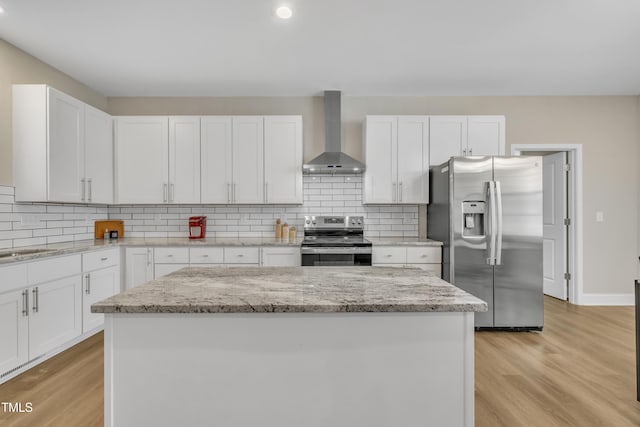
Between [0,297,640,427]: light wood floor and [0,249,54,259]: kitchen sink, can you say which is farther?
[0,249,54,259]: kitchen sink

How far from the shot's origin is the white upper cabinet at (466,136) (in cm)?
404

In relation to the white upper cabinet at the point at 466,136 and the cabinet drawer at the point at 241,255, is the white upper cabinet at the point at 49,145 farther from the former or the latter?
the white upper cabinet at the point at 466,136

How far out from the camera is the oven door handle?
3.62m

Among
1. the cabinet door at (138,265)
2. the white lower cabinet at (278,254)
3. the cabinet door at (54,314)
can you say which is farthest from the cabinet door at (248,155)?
the cabinet door at (54,314)

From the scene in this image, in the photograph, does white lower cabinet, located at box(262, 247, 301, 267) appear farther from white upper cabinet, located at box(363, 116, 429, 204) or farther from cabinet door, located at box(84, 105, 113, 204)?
cabinet door, located at box(84, 105, 113, 204)

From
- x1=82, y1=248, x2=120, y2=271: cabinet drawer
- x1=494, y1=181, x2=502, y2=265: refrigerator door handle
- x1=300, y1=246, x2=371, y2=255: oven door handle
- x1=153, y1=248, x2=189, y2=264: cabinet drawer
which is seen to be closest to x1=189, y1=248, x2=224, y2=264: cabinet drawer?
x1=153, y1=248, x2=189, y2=264: cabinet drawer

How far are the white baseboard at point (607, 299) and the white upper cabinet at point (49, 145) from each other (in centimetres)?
604

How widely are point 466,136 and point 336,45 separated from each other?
1.95 meters

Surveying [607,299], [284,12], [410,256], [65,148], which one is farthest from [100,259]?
[607,299]

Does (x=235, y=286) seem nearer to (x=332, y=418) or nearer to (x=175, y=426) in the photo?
(x=175, y=426)

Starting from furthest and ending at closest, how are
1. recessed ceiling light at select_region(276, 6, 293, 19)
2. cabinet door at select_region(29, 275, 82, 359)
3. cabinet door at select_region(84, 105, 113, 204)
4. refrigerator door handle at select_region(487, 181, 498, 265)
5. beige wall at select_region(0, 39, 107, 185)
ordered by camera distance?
cabinet door at select_region(84, 105, 113, 204) < refrigerator door handle at select_region(487, 181, 498, 265) < beige wall at select_region(0, 39, 107, 185) < cabinet door at select_region(29, 275, 82, 359) < recessed ceiling light at select_region(276, 6, 293, 19)

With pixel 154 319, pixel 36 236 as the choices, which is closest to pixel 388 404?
pixel 154 319

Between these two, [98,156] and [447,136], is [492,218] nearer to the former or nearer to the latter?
[447,136]

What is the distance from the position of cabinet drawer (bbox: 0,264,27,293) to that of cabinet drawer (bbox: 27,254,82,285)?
48mm
